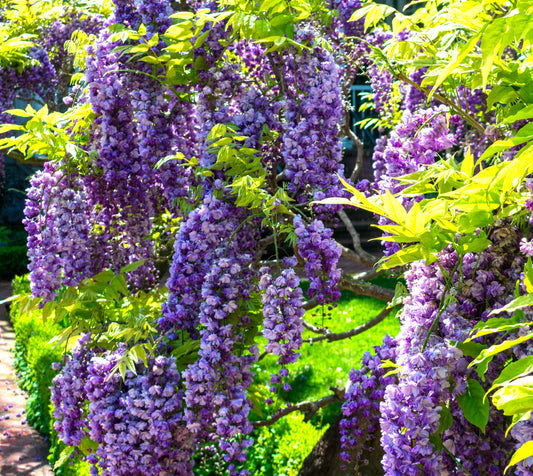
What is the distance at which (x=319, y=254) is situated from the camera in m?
2.13

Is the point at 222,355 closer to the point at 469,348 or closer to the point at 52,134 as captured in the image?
the point at 469,348

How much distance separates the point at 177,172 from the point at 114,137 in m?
0.41

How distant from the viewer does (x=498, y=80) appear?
2.13 m

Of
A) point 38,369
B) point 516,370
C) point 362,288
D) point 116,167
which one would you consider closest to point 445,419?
point 516,370

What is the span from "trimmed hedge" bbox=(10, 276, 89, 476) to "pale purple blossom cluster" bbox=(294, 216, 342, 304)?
11.7ft

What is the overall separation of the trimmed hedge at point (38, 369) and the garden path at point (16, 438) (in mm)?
109

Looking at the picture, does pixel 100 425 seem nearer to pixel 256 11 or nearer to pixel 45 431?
pixel 256 11

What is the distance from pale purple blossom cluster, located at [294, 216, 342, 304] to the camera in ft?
6.87

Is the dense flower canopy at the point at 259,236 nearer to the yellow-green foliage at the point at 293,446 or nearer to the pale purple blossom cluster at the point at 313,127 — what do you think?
the pale purple blossom cluster at the point at 313,127

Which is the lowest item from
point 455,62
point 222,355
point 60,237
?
point 222,355

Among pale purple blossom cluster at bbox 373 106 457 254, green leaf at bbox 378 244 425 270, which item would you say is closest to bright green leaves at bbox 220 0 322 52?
pale purple blossom cluster at bbox 373 106 457 254

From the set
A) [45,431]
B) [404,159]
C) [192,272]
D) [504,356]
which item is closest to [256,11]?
[404,159]

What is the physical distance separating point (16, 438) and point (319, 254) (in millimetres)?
5420

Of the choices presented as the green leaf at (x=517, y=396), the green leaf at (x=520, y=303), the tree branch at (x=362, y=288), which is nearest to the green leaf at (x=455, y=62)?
the green leaf at (x=520, y=303)
